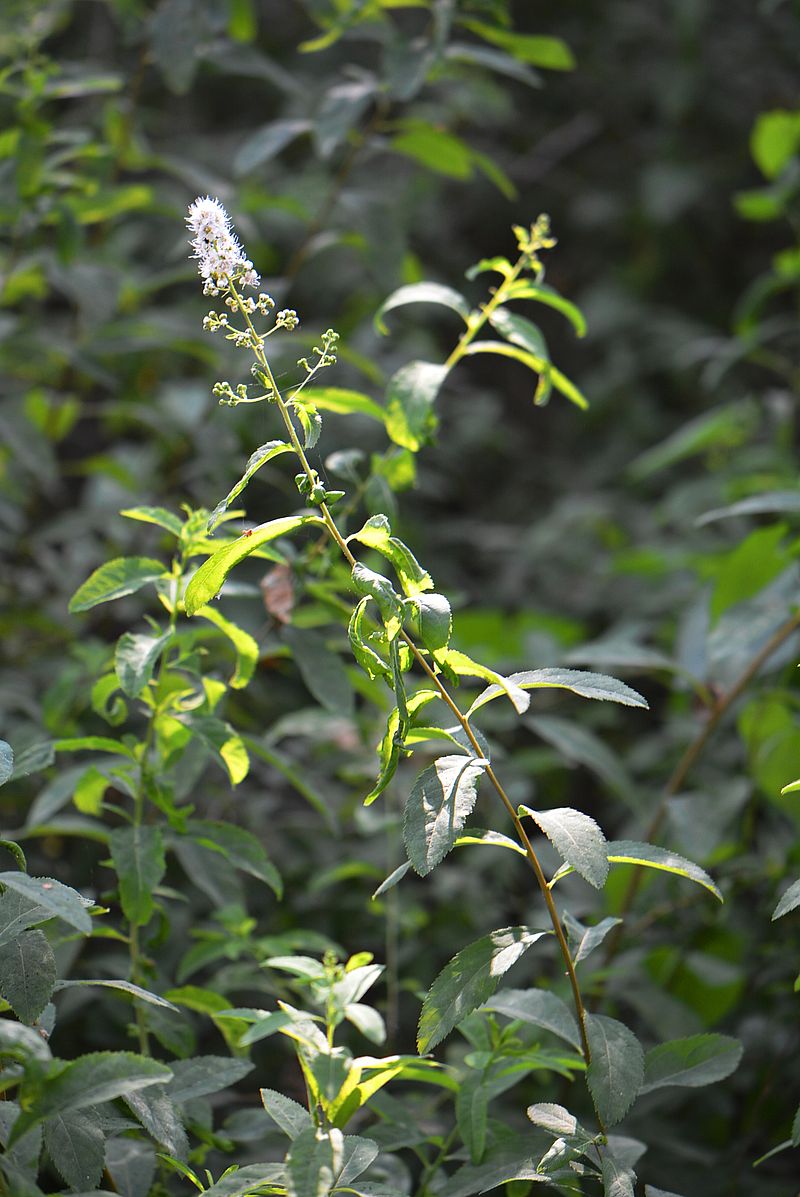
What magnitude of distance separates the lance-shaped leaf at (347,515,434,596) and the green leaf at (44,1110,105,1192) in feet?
1.48

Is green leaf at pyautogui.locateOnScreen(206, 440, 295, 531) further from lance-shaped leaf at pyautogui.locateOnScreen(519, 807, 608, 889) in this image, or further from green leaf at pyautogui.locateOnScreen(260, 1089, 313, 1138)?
green leaf at pyautogui.locateOnScreen(260, 1089, 313, 1138)

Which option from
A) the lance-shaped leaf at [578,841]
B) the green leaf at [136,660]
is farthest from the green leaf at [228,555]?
the lance-shaped leaf at [578,841]

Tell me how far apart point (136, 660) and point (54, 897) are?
241 mm

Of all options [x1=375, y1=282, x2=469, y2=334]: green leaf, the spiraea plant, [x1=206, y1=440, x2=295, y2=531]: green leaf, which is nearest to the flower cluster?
the spiraea plant

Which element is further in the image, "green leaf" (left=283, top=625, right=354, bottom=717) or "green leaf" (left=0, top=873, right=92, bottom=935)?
"green leaf" (left=283, top=625, right=354, bottom=717)

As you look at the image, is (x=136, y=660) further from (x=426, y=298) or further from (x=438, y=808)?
(x=426, y=298)

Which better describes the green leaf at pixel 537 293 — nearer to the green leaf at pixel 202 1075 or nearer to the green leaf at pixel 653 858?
the green leaf at pixel 653 858

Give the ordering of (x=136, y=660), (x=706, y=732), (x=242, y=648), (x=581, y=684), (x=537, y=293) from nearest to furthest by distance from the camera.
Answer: (x=581, y=684) < (x=136, y=660) < (x=242, y=648) < (x=537, y=293) < (x=706, y=732)

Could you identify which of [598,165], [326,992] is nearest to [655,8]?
[598,165]

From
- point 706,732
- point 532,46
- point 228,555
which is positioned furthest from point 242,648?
point 532,46

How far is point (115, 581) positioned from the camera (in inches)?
39.7

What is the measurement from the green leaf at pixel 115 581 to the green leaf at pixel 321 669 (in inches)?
9.5

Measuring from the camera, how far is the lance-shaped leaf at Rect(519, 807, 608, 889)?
762 mm

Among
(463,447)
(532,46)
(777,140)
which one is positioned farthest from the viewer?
(463,447)
